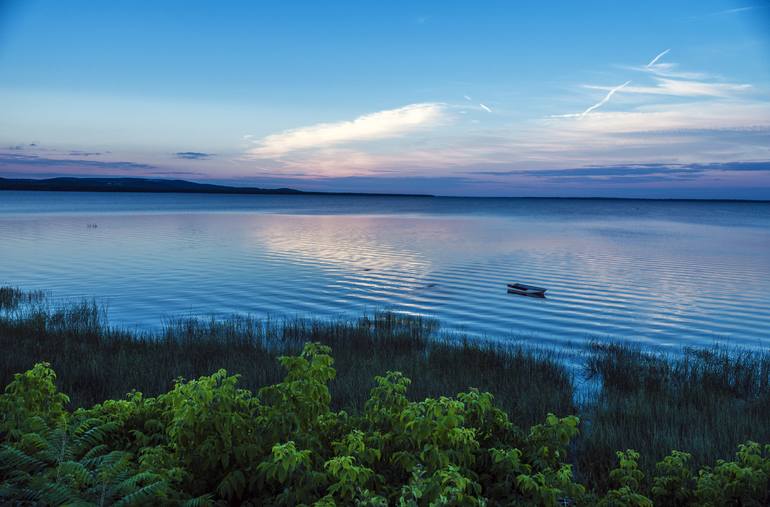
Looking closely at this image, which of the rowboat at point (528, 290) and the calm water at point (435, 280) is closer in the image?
the calm water at point (435, 280)

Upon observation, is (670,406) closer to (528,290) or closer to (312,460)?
(312,460)

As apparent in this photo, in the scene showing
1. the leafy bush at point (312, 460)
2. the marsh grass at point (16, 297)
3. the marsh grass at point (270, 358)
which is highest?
the leafy bush at point (312, 460)

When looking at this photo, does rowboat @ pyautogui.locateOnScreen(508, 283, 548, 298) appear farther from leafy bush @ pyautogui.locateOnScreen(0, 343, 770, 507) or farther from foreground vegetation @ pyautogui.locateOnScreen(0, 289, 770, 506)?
leafy bush @ pyautogui.locateOnScreen(0, 343, 770, 507)

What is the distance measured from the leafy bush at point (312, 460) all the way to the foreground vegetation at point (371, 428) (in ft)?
0.08

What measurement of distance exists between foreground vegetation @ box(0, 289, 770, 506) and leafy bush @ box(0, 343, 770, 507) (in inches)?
1.0

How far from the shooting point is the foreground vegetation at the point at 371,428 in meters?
5.58

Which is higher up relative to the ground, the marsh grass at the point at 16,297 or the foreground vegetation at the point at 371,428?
the foreground vegetation at the point at 371,428

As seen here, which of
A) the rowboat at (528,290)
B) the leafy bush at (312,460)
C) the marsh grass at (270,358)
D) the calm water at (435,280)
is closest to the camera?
the leafy bush at (312,460)

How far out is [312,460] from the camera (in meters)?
6.19

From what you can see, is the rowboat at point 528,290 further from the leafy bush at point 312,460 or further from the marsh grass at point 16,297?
the marsh grass at point 16,297

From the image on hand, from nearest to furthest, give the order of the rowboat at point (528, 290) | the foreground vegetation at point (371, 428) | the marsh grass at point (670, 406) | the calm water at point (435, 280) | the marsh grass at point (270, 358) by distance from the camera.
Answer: the foreground vegetation at point (371, 428) < the marsh grass at point (670, 406) < the marsh grass at point (270, 358) < the calm water at point (435, 280) < the rowboat at point (528, 290)

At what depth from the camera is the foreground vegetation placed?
18.3 ft

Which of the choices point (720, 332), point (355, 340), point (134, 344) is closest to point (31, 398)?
→ point (134, 344)

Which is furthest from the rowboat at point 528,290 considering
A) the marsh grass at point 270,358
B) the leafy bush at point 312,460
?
the leafy bush at point 312,460
